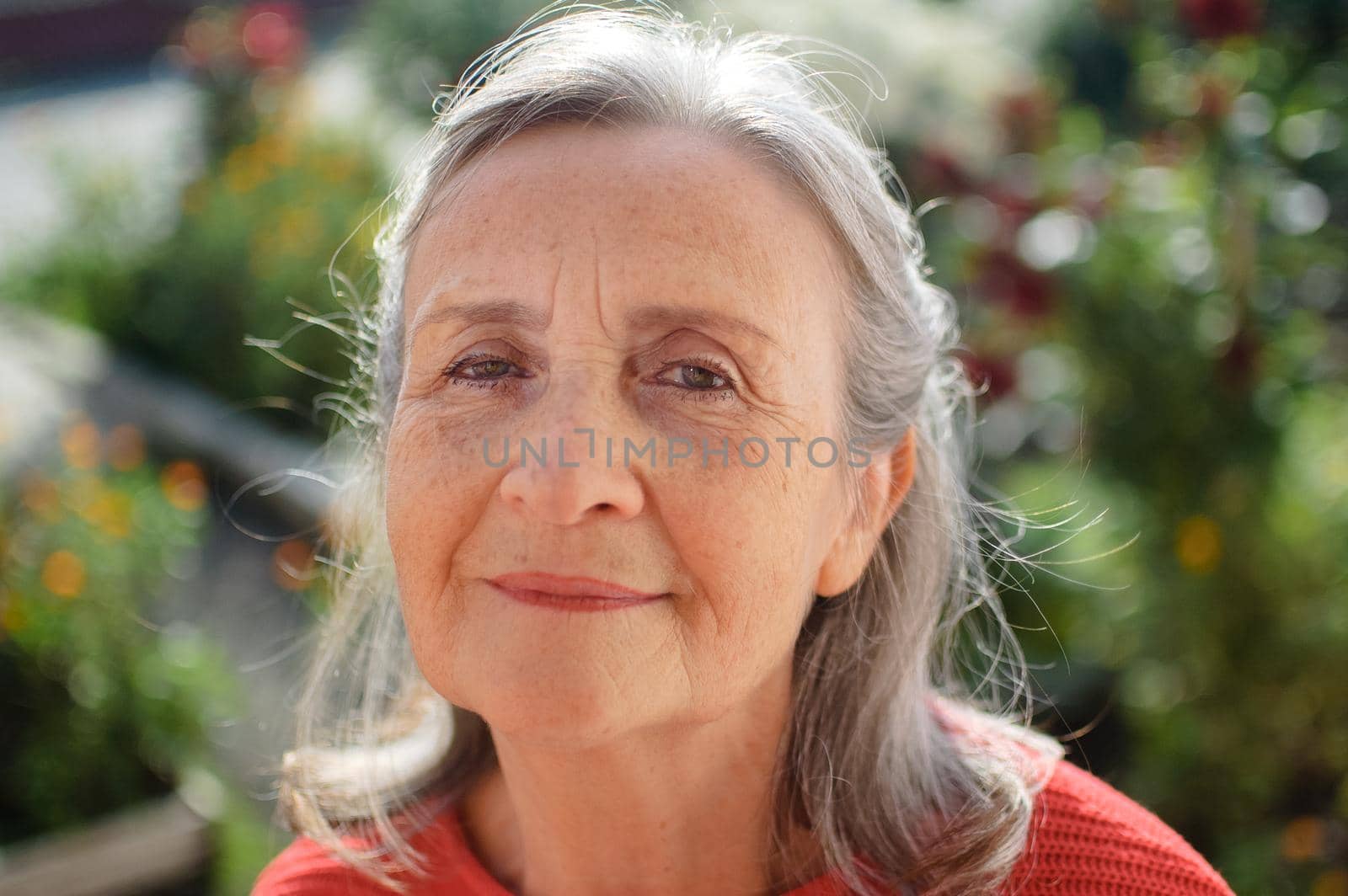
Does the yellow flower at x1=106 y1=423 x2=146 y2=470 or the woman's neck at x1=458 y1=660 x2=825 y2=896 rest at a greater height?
the yellow flower at x1=106 y1=423 x2=146 y2=470

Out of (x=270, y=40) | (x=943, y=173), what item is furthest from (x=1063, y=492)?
(x=270, y=40)

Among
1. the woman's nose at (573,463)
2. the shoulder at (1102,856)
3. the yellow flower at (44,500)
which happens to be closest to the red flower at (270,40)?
the yellow flower at (44,500)

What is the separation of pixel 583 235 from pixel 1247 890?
2.61 metres

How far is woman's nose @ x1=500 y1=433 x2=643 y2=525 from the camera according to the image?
1.27 metres

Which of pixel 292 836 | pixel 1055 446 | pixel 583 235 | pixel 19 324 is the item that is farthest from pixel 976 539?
pixel 19 324

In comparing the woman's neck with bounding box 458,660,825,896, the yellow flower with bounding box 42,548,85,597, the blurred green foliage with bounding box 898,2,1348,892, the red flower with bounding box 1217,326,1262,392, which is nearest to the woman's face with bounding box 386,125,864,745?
the woman's neck with bounding box 458,660,825,896

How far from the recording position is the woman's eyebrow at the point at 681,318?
1.32 meters

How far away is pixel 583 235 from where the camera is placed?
1.32m

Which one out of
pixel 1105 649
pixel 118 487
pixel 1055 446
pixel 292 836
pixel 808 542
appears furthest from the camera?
pixel 1055 446

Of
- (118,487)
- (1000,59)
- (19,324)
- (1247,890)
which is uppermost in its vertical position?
(1000,59)

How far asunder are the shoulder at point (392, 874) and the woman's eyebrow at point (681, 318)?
0.81 metres

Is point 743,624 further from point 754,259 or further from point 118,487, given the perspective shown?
point 118,487

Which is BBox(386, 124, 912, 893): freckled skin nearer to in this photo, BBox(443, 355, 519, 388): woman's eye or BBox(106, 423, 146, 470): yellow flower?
BBox(443, 355, 519, 388): woman's eye

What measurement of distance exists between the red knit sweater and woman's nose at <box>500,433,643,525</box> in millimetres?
599
